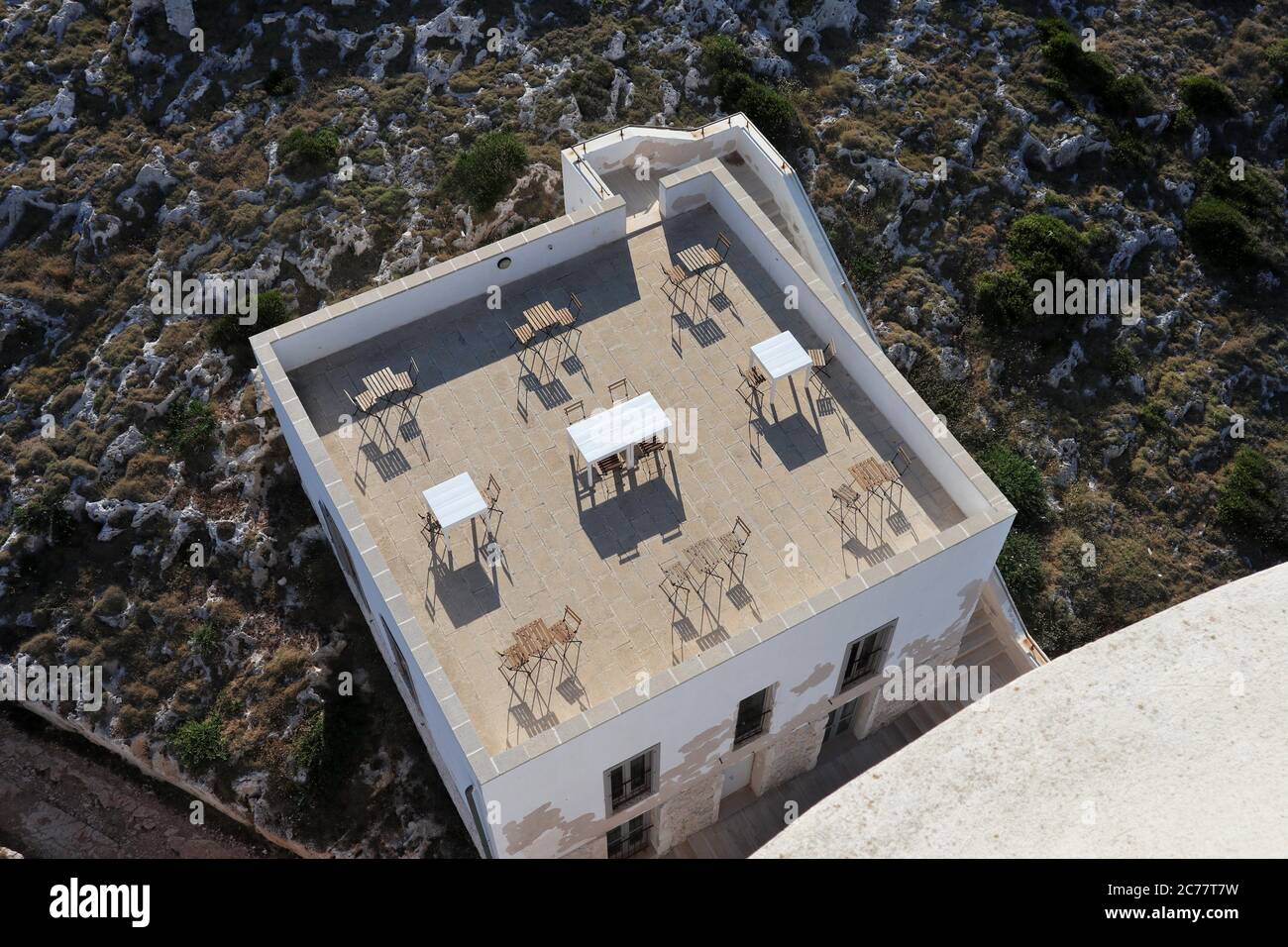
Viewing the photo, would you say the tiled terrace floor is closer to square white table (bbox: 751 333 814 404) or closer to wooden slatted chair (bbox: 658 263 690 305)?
wooden slatted chair (bbox: 658 263 690 305)

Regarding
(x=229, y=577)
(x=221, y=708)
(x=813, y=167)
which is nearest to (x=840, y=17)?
(x=813, y=167)

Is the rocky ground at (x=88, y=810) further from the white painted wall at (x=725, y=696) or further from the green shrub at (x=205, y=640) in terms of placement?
the white painted wall at (x=725, y=696)

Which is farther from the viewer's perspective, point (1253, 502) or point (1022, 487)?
point (1253, 502)

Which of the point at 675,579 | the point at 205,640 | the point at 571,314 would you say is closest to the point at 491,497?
the point at 675,579

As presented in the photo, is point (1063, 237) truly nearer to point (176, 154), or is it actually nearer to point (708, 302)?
point (708, 302)

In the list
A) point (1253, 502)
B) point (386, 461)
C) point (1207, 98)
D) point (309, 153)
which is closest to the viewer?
point (386, 461)

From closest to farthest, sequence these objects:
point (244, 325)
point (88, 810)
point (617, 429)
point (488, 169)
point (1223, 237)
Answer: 1. point (617, 429)
2. point (88, 810)
3. point (244, 325)
4. point (488, 169)
5. point (1223, 237)

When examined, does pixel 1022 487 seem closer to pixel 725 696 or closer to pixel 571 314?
pixel 571 314

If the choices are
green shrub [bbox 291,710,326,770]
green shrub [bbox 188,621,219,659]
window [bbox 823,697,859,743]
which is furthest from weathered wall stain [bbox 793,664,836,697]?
green shrub [bbox 188,621,219,659]
